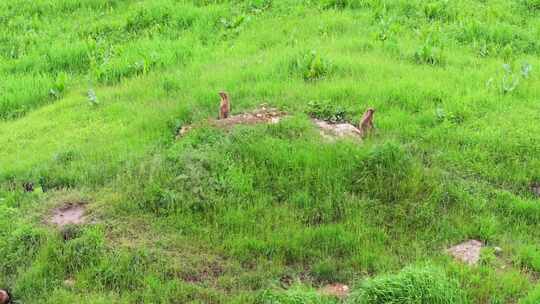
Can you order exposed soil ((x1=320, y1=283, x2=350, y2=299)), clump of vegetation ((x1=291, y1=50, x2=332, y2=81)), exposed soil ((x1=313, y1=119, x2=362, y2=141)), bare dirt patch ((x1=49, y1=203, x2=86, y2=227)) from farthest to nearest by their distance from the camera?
clump of vegetation ((x1=291, y1=50, x2=332, y2=81)) < exposed soil ((x1=313, y1=119, x2=362, y2=141)) < bare dirt patch ((x1=49, y1=203, x2=86, y2=227)) < exposed soil ((x1=320, y1=283, x2=350, y2=299))

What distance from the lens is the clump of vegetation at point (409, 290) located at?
5.89 meters

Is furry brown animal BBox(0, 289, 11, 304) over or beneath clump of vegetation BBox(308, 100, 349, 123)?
beneath

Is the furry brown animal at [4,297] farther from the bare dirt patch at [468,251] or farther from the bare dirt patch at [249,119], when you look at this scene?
the bare dirt patch at [468,251]

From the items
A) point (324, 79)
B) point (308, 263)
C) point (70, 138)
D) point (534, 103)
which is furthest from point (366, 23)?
point (308, 263)

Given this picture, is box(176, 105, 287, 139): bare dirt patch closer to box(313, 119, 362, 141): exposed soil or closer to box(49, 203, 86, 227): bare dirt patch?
box(313, 119, 362, 141): exposed soil

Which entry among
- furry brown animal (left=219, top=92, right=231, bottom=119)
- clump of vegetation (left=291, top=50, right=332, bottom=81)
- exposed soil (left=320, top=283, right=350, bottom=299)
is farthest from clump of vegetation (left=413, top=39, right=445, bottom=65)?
exposed soil (left=320, top=283, right=350, bottom=299)

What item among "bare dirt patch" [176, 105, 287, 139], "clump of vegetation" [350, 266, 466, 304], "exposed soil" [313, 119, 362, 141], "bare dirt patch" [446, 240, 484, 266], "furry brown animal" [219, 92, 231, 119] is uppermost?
"furry brown animal" [219, 92, 231, 119]

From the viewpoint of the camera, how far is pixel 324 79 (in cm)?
1031

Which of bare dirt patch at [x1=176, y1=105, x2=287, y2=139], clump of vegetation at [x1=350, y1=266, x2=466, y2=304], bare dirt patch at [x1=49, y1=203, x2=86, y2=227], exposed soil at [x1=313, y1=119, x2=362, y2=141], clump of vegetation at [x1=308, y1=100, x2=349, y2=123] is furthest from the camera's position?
clump of vegetation at [x1=308, y1=100, x2=349, y2=123]

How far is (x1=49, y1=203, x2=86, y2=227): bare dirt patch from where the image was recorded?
7445mm

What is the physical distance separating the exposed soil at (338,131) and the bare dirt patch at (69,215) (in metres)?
3.03

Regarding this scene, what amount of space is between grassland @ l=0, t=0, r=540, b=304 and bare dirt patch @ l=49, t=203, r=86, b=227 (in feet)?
0.43

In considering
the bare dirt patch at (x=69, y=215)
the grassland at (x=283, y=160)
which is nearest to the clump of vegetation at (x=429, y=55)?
the grassland at (x=283, y=160)

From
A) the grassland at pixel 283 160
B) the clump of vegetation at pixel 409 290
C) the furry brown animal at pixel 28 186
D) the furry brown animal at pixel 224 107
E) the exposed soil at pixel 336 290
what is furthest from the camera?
the furry brown animal at pixel 224 107
